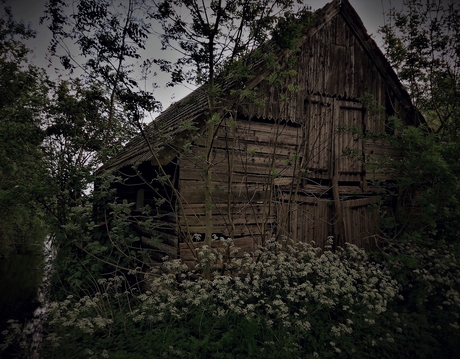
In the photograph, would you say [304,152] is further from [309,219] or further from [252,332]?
[252,332]

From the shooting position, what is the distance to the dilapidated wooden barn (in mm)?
5922

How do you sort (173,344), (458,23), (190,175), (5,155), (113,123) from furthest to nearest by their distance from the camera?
(5,155)
(113,123)
(458,23)
(190,175)
(173,344)

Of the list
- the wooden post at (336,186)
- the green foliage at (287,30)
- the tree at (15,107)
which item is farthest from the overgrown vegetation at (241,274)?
the tree at (15,107)

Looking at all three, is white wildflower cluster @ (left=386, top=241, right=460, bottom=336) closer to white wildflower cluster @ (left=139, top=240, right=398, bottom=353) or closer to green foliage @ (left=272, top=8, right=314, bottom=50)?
white wildflower cluster @ (left=139, top=240, right=398, bottom=353)

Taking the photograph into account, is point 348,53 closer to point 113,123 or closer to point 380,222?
point 380,222

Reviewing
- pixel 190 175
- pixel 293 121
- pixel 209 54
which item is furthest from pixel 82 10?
pixel 293 121

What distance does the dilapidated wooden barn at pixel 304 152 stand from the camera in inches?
233

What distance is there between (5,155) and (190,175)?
9862mm

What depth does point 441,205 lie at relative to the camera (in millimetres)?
5766

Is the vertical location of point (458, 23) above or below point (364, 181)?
above

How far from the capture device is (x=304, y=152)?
20.2 ft

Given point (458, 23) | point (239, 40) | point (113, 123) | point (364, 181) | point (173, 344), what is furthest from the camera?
point (113, 123)

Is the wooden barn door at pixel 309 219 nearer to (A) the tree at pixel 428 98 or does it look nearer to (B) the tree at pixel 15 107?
(A) the tree at pixel 428 98

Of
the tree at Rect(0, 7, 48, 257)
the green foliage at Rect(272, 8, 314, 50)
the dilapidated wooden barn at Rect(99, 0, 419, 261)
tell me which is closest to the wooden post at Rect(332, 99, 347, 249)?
the dilapidated wooden barn at Rect(99, 0, 419, 261)
